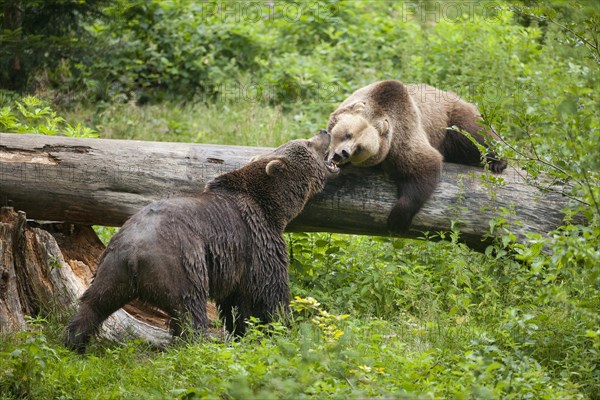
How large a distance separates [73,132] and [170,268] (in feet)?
9.37

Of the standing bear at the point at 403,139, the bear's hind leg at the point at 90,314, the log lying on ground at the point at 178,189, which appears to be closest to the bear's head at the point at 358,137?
the standing bear at the point at 403,139

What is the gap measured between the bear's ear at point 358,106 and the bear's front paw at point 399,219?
4.14 feet

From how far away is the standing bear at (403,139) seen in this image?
331 inches

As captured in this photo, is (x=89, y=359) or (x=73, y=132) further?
(x=73, y=132)

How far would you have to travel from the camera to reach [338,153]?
27.5 feet

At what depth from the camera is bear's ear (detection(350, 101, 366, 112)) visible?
29.2 feet

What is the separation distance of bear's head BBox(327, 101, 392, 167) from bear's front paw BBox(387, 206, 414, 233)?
0.67m

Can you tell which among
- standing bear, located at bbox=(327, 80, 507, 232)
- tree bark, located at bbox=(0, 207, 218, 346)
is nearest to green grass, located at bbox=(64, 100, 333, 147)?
standing bear, located at bbox=(327, 80, 507, 232)

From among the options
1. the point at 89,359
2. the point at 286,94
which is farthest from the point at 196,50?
the point at 89,359

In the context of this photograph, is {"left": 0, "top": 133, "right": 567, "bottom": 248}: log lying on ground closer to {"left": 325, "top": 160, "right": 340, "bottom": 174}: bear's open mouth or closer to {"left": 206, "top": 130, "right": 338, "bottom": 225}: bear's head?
{"left": 325, "top": 160, "right": 340, "bottom": 174}: bear's open mouth

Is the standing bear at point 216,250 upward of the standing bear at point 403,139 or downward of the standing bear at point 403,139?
downward

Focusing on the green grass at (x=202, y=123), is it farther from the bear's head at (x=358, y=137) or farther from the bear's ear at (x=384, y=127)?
the bear's ear at (x=384, y=127)

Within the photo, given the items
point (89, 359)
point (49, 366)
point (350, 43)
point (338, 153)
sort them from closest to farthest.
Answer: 1. point (49, 366)
2. point (89, 359)
3. point (338, 153)
4. point (350, 43)

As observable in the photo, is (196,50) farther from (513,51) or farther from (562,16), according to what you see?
(562,16)
